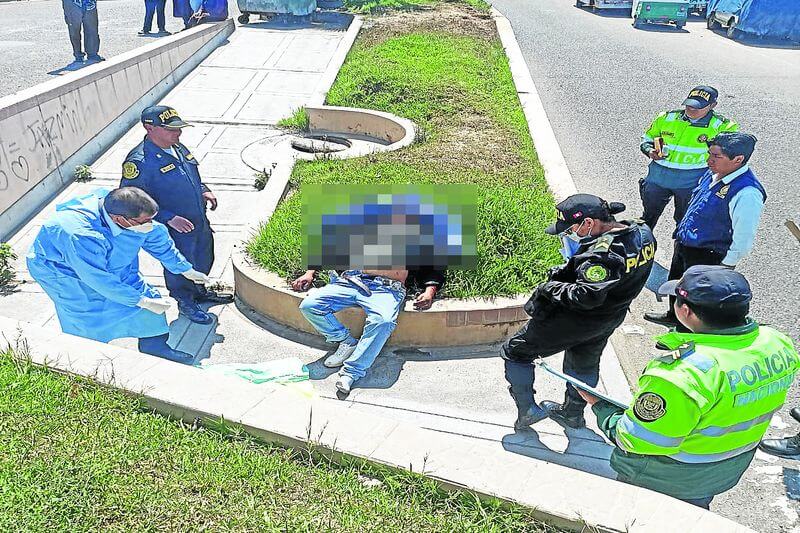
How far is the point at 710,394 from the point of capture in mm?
2303

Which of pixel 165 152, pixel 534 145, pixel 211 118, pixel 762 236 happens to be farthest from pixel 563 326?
pixel 211 118

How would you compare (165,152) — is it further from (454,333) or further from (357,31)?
(357,31)

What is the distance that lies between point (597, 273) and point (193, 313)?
3.13 metres

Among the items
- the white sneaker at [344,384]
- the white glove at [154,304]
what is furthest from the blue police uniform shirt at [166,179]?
the white sneaker at [344,384]

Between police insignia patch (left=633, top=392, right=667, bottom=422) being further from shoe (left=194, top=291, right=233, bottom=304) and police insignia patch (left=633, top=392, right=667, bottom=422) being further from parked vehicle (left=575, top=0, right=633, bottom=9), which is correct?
parked vehicle (left=575, top=0, right=633, bottom=9)

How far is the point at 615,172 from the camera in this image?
8109 millimetres

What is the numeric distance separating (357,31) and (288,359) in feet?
38.4

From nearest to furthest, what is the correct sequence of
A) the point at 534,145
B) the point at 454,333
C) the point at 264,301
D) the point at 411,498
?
the point at 411,498 < the point at 454,333 < the point at 264,301 < the point at 534,145

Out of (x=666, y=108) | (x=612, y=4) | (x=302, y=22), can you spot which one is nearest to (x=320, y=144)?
(x=666, y=108)

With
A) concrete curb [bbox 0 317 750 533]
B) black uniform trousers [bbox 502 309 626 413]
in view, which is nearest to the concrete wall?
concrete curb [bbox 0 317 750 533]

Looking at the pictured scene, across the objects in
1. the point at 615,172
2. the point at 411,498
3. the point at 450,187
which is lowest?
the point at 615,172

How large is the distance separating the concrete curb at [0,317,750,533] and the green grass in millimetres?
67

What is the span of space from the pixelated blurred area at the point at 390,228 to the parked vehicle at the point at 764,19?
1602 cm

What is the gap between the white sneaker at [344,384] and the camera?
410 cm
